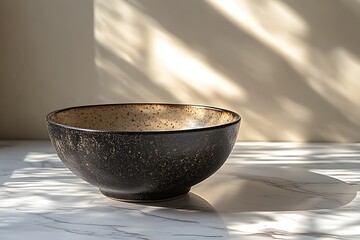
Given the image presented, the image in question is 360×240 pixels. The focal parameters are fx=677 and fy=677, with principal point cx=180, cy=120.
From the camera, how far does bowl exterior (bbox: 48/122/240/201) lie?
1077mm

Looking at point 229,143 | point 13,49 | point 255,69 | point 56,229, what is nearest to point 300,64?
point 255,69

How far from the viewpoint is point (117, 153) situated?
1.08 metres

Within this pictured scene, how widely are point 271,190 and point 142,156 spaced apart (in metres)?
0.31

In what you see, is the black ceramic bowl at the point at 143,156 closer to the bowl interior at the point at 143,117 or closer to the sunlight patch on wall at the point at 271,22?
the bowl interior at the point at 143,117

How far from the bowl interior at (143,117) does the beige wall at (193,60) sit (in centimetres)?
33

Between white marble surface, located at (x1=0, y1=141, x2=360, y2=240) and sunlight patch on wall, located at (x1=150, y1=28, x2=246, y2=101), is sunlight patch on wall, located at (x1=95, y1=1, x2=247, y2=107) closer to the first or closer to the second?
sunlight patch on wall, located at (x1=150, y1=28, x2=246, y2=101)

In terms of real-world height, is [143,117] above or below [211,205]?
above

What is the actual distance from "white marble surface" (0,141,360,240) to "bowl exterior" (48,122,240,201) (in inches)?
2.0

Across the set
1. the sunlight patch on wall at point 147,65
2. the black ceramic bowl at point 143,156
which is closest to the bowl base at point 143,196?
the black ceramic bowl at point 143,156

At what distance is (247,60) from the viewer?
→ 67.4 inches

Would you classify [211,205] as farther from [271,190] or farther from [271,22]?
[271,22]

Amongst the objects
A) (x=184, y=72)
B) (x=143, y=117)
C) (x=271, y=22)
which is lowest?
(x=143, y=117)

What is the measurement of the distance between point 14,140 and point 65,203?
595 millimetres

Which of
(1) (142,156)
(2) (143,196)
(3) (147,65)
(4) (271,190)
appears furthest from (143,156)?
(3) (147,65)
